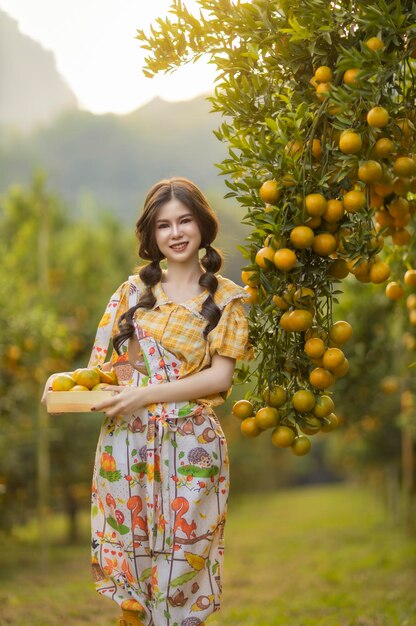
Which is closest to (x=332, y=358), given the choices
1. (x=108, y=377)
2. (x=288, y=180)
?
(x=288, y=180)

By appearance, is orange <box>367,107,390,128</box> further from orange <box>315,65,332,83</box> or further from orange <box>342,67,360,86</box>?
orange <box>315,65,332,83</box>

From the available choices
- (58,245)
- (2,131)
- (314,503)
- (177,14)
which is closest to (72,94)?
(2,131)

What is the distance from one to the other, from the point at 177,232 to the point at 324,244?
625 millimetres

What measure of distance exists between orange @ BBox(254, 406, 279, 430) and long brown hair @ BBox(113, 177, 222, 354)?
37 cm

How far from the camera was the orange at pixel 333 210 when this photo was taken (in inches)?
122

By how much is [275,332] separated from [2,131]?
47.1m

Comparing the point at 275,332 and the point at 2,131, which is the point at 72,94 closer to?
the point at 2,131

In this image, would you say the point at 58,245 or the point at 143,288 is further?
the point at 58,245

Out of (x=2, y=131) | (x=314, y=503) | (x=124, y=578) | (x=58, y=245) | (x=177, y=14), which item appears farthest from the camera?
(x=2, y=131)

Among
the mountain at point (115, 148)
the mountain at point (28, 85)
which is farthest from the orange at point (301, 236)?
the mountain at point (115, 148)

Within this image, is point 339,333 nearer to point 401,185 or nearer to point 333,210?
point 333,210

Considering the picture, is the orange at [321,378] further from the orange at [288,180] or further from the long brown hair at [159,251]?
the orange at [288,180]

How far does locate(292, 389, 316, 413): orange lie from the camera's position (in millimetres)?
3180

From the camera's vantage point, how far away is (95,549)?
3.28 m
